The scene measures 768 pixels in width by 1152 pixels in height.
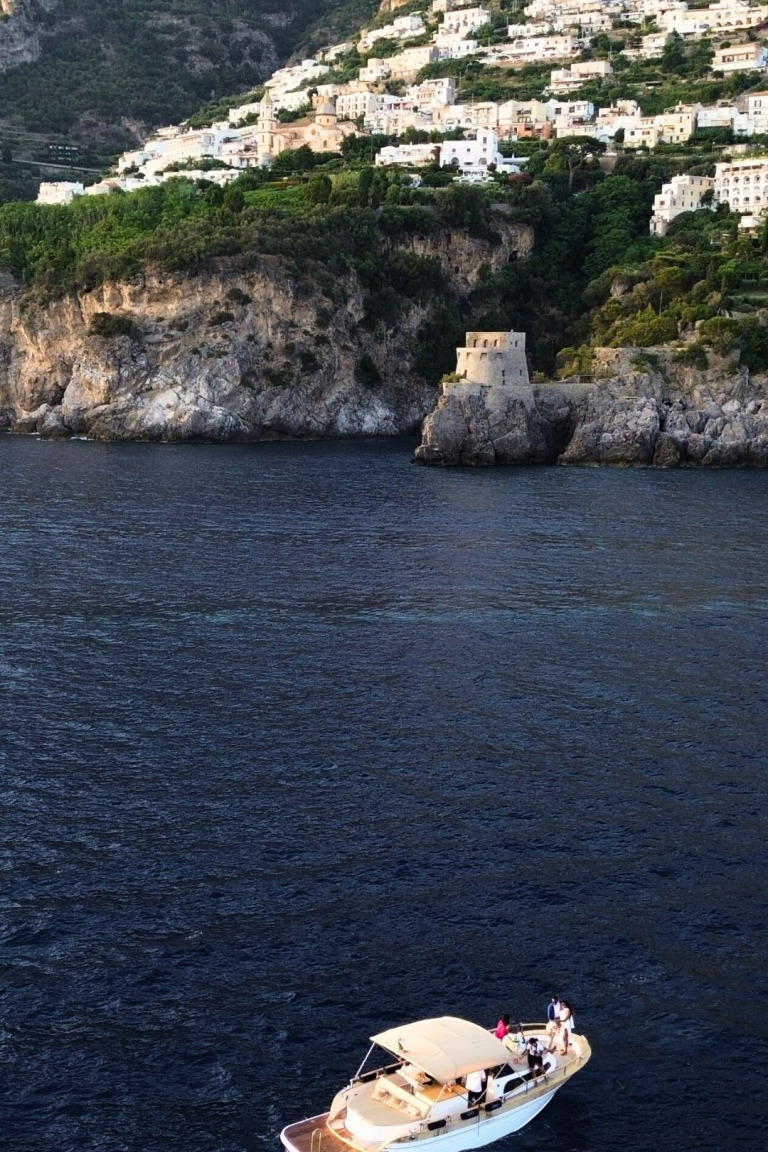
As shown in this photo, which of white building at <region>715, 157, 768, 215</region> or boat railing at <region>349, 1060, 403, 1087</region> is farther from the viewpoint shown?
white building at <region>715, 157, 768, 215</region>

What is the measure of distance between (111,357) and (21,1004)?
105656 millimetres

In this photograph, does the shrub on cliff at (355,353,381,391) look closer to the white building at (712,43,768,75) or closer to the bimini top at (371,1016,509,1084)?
the white building at (712,43,768,75)

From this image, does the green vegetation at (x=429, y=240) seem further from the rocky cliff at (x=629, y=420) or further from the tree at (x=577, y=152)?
the rocky cliff at (x=629, y=420)

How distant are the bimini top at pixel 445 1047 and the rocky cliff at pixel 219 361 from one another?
103 m

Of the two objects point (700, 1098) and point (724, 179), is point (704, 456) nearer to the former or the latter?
point (724, 179)

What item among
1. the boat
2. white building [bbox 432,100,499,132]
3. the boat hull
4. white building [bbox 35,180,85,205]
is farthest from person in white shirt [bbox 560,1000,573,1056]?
white building [bbox 35,180,85,205]

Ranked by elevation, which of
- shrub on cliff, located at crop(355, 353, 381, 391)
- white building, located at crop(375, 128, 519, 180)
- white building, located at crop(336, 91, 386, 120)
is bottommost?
shrub on cliff, located at crop(355, 353, 381, 391)

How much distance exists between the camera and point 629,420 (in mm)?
103812

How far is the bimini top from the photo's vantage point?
24875mm

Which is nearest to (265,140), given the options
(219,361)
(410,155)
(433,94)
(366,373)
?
(433,94)

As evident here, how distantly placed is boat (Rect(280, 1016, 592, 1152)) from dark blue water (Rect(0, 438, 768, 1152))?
697 mm

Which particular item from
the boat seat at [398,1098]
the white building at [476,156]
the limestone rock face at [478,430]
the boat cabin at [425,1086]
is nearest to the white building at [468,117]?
the white building at [476,156]

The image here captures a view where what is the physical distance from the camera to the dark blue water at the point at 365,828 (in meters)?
26.5

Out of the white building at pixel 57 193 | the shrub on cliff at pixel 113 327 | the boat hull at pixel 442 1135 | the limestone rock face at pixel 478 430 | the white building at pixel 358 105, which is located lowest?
the boat hull at pixel 442 1135
